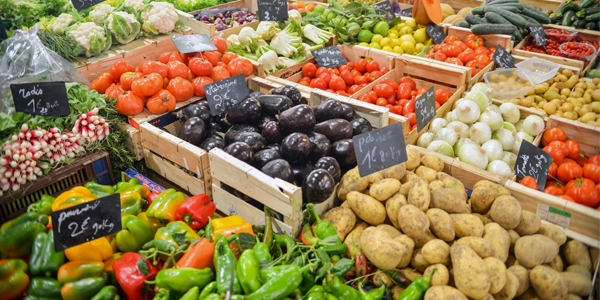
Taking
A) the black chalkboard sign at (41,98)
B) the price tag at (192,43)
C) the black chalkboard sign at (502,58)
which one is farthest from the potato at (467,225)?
the black chalkboard sign at (502,58)

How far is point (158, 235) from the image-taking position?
1806 millimetres

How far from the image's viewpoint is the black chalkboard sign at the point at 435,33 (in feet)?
14.9

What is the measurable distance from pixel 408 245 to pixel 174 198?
1.24 meters

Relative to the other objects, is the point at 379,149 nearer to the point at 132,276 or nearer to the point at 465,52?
the point at 132,276

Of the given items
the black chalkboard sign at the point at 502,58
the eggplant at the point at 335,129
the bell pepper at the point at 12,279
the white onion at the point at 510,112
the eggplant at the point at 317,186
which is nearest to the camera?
the bell pepper at the point at 12,279

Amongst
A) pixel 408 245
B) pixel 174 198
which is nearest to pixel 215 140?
pixel 174 198

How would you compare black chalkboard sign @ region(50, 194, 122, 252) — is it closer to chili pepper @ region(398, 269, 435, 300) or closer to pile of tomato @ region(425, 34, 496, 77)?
chili pepper @ region(398, 269, 435, 300)

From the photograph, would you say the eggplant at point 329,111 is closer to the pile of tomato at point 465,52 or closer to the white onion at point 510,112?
the white onion at point 510,112

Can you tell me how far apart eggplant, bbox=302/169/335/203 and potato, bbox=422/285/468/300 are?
2.22 feet

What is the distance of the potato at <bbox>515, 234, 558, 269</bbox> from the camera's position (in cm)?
169

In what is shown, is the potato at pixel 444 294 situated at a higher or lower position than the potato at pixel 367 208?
lower

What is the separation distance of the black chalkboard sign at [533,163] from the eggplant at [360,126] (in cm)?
97

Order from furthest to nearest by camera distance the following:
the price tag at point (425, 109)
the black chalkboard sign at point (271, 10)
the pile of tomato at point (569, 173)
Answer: the black chalkboard sign at point (271, 10) < the price tag at point (425, 109) < the pile of tomato at point (569, 173)

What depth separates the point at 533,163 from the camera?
232cm
